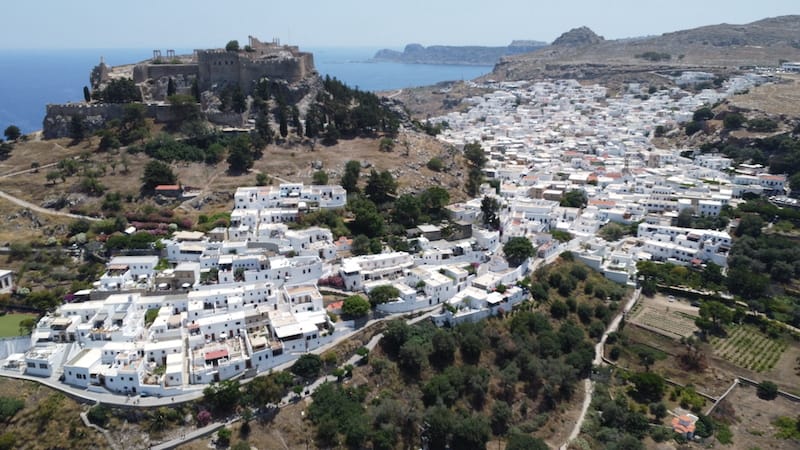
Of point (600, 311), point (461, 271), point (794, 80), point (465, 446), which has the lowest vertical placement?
point (465, 446)

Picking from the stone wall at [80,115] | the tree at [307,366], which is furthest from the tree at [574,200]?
the stone wall at [80,115]

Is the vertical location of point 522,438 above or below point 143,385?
below

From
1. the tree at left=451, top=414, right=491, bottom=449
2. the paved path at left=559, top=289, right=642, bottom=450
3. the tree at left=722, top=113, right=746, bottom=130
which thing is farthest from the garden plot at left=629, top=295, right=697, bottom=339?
the tree at left=722, top=113, right=746, bottom=130

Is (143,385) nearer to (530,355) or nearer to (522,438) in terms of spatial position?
(522,438)

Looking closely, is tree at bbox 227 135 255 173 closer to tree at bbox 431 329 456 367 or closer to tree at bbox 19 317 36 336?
tree at bbox 19 317 36 336

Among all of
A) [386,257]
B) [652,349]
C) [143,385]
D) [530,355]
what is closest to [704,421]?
[652,349]

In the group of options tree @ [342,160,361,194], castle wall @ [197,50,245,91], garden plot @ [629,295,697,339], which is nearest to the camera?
garden plot @ [629,295,697,339]

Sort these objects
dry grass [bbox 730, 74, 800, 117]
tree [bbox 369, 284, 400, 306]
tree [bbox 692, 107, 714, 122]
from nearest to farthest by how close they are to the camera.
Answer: tree [bbox 369, 284, 400, 306]
dry grass [bbox 730, 74, 800, 117]
tree [bbox 692, 107, 714, 122]

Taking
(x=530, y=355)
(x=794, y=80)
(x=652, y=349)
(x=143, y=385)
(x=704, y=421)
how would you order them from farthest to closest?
(x=794, y=80) → (x=652, y=349) → (x=530, y=355) → (x=704, y=421) → (x=143, y=385)
